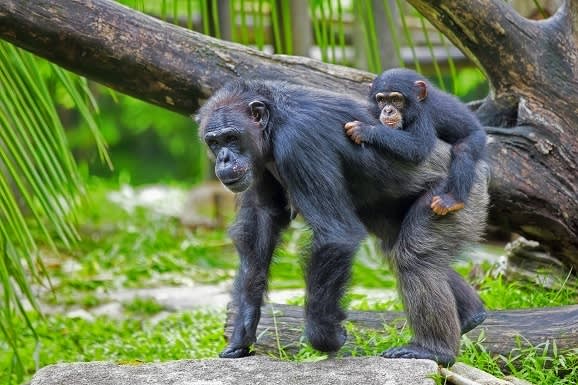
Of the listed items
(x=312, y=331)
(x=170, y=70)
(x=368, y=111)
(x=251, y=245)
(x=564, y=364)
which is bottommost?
(x=564, y=364)

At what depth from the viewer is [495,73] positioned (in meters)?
5.72

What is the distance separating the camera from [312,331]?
15.2 feet

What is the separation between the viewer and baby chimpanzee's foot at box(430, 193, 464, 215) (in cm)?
493

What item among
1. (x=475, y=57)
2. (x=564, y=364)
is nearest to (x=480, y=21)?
(x=475, y=57)

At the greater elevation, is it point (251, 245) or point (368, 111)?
point (368, 111)

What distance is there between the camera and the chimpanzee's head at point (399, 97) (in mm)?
5070

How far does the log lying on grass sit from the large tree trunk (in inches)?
23.1

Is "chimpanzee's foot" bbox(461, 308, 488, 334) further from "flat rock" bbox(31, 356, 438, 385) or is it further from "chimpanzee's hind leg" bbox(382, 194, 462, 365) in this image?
"flat rock" bbox(31, 356, 438, 385)

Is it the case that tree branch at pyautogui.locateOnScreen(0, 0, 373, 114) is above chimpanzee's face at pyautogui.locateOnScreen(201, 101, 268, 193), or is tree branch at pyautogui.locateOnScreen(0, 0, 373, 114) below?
above

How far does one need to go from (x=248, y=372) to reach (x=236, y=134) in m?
1.26

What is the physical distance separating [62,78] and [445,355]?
8.96 feet

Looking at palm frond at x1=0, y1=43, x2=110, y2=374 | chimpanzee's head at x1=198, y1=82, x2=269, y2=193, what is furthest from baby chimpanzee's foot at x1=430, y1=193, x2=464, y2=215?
palm frond at x1=0, y1=43, x2=110, y2=374

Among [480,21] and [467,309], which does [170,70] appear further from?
[467,309]

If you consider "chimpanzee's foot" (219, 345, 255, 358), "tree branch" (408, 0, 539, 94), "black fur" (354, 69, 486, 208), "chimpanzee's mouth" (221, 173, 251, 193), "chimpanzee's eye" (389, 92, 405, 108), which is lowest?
"chimpanzee's foot" (219, 345, 255, 358)
